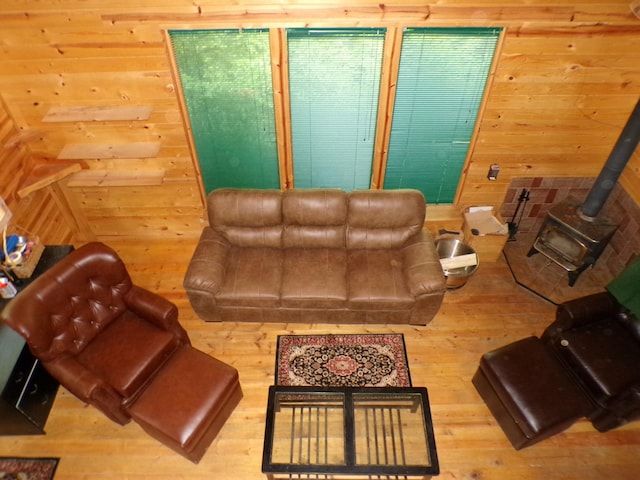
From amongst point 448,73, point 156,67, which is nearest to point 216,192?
point 156,67

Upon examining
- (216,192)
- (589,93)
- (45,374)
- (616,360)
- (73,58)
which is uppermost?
(73,58)

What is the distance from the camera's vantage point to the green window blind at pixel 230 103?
3.50 metres

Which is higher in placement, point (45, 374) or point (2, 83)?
point (2, 83)

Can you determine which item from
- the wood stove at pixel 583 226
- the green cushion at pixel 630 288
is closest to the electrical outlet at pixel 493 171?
the wood stove at pixel 583 226

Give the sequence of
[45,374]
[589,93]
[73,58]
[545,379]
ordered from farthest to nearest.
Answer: [589,93] < [73,58] < [45,374] < [545,379]

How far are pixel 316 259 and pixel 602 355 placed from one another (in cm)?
250

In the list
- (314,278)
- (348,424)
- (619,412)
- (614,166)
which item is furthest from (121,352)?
(614,166)

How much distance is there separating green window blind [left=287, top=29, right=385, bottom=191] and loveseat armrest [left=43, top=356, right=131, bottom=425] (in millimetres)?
2651

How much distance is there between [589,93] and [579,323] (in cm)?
214

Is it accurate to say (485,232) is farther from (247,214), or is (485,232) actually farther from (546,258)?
(247,214)

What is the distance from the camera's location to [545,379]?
3049mm

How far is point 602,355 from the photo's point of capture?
3150 millimetres

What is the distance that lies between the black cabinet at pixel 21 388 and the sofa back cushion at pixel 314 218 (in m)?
2.30

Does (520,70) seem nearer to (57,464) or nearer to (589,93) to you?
(589,93)
